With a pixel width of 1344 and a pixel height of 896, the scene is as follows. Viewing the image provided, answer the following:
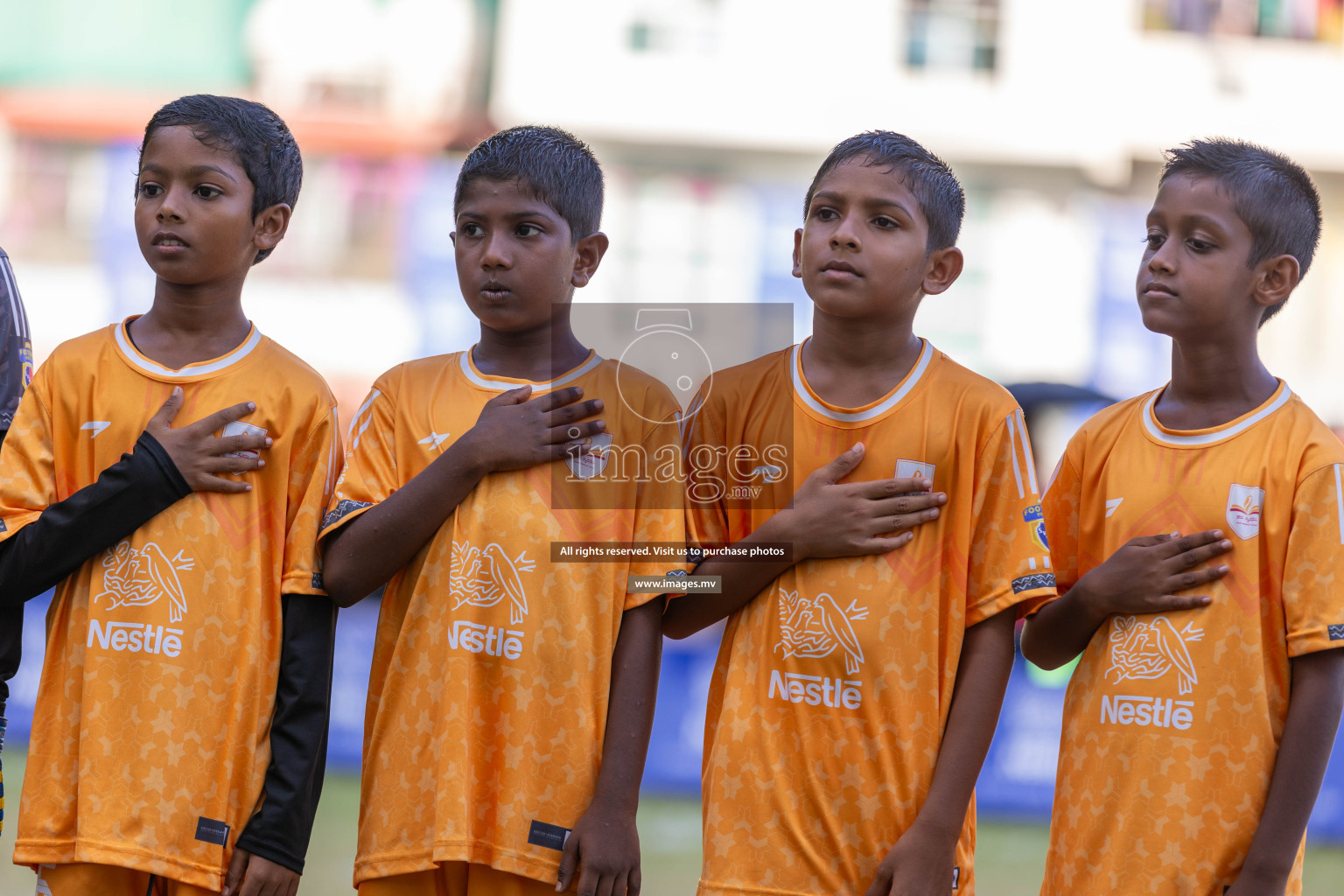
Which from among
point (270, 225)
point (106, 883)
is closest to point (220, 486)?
→ point (270, 225)

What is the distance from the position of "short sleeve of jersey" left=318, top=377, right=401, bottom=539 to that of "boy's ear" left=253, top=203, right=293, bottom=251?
14.0 inches

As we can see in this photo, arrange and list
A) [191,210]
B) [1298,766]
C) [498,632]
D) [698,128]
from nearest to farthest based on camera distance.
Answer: [1298,766]
[498,632]
[191,210]
[698,128]

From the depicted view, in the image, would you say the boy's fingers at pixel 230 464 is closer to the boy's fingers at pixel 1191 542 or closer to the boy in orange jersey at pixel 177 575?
the boy in orange jersey at pixel 177 575

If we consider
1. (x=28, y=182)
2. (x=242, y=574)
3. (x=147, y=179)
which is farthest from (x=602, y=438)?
Answer: (x=28, y=182)

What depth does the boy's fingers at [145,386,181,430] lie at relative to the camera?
198 cm

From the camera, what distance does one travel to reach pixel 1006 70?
5383 mm

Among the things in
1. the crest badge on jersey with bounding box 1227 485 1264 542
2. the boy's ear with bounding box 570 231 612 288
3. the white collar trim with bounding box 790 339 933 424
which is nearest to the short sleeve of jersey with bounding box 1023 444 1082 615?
the crest badge on jersey with bounding box 1227 485 1264 542

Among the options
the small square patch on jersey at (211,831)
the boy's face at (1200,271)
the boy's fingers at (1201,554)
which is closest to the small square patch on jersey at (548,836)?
the small square patch on jersey at (211,831)

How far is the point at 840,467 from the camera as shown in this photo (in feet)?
6.46

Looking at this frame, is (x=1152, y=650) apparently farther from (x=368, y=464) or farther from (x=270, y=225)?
(x=270, y=225)

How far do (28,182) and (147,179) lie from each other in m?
3.87

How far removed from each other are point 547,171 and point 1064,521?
1.10 meters

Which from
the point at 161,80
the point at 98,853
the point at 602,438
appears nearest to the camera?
the point at 98,853

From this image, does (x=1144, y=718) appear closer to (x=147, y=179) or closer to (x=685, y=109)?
(x=147, y=179)
